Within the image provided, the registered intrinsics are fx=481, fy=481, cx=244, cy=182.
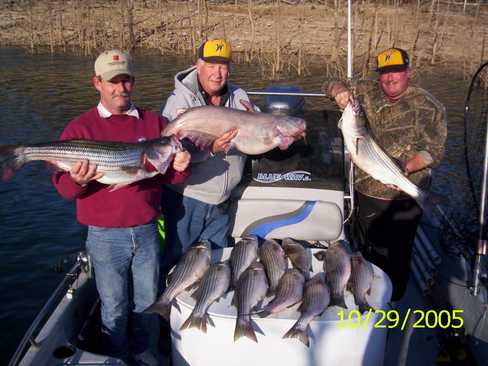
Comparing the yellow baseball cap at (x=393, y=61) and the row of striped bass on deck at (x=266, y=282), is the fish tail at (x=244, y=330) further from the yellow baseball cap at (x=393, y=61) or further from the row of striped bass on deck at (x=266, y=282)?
the yellow baseball cap at (x=393, y=61)

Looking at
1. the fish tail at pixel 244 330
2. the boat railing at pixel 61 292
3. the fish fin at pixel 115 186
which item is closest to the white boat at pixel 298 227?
the boat railing at pixel 61 292

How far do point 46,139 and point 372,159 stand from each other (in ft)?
43.4

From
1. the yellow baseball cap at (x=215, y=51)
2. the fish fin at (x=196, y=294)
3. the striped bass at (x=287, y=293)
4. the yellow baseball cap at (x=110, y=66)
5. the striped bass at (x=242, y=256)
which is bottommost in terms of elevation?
the fish fin at (x=196, y=294)

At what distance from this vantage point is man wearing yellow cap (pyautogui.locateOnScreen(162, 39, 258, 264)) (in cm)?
449

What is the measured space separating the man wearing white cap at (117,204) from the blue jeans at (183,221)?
0.47m

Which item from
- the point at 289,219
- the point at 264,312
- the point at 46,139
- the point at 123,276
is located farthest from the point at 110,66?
the point at 46,139

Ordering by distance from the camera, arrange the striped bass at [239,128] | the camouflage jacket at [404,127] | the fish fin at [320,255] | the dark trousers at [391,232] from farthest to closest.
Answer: the dark trousers at [391,232] → the camouflage jacket at [404,127] → the fish fin at [320,255] → the striped bass at [239,128]

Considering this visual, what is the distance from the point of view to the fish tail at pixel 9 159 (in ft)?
11.6

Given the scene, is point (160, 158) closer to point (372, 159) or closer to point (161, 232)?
point (161, 232)

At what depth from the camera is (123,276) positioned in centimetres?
405

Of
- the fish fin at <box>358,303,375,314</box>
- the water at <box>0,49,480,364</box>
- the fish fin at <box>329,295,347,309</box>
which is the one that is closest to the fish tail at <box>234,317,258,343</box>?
the fish fin at <box>329,295,347,309</box>

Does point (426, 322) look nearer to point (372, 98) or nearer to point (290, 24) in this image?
point (372, 98)

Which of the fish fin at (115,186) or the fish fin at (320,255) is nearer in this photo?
the fish fin at (115,186)

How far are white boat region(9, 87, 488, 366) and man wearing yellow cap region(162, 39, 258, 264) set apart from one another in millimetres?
509
